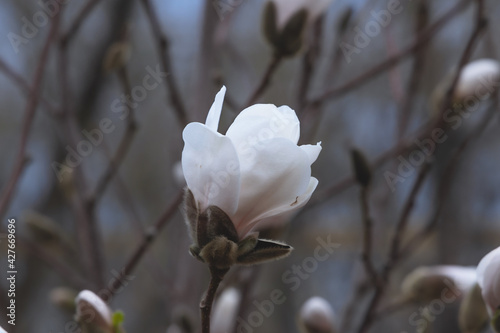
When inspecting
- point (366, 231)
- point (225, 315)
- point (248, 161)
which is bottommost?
point (225, 315)

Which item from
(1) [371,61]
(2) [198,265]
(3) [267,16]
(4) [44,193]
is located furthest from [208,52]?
(1) [371,61]

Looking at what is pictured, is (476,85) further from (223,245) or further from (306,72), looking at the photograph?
(223,245)

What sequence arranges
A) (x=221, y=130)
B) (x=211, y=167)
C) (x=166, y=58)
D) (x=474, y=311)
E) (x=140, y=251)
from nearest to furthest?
(x=211, y=167) → (x=474, y=311) → (x=140, y=251) → (x=166, y=58) → (x=221, y=130)

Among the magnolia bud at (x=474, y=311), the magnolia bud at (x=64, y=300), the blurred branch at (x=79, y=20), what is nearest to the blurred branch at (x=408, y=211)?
the magnolia bud at (x=474, y=311)

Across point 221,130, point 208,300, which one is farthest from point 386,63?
point 221,130

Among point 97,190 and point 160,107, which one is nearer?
point 97,190

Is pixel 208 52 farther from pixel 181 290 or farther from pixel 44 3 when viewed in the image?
pixel 181 290
